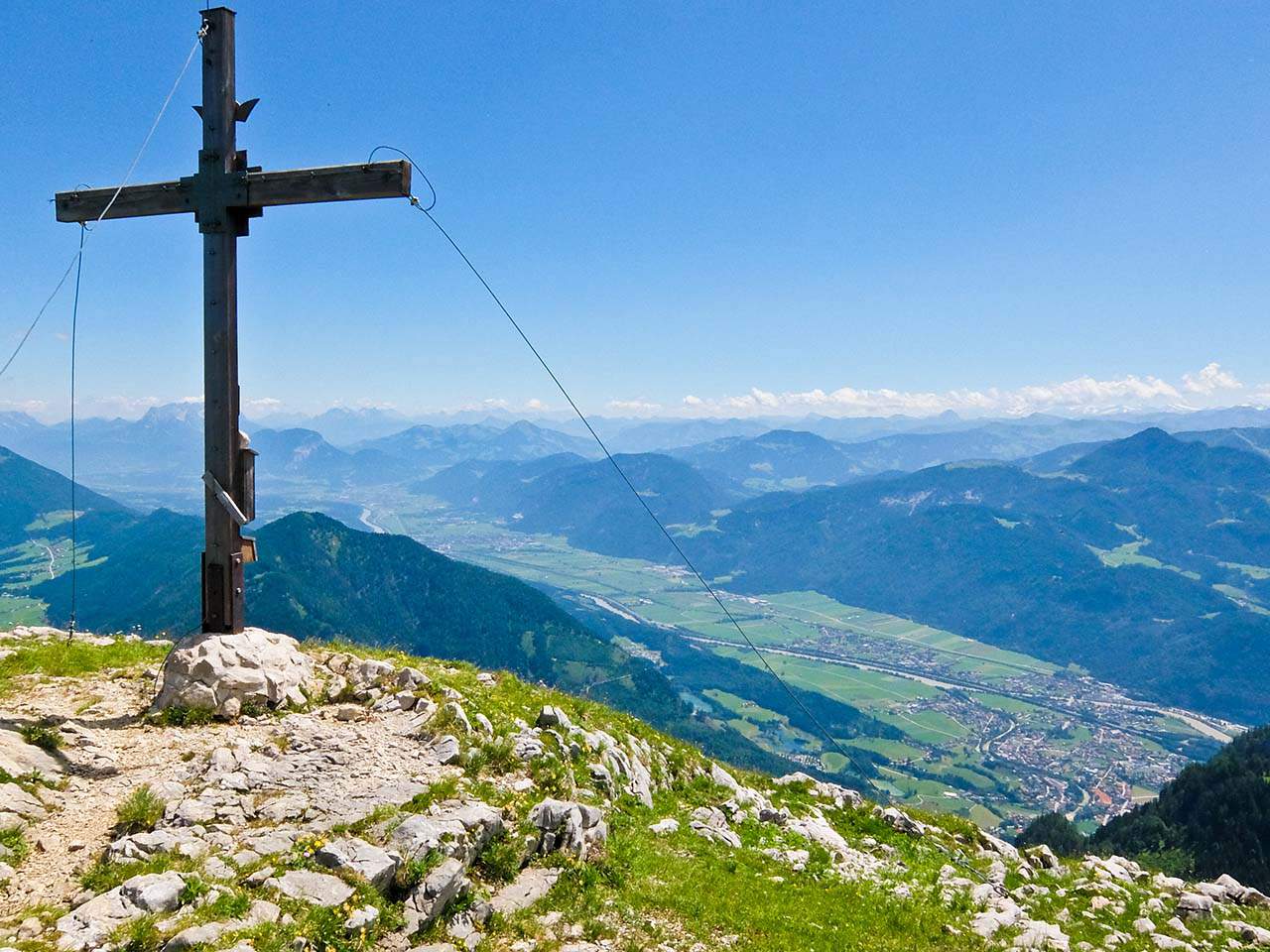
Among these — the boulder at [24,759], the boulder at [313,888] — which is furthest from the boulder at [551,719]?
the boulder at [24,759]

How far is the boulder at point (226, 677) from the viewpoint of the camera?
437 inches

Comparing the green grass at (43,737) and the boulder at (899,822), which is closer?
the green grass at (43,737)

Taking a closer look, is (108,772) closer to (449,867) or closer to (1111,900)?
(449,867)

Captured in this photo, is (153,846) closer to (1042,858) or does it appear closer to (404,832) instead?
(404,832)

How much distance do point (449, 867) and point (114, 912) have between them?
10.0 feet

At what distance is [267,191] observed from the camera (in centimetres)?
1107

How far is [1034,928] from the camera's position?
1135 cm

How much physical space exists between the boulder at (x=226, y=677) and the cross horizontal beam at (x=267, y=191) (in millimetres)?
6981

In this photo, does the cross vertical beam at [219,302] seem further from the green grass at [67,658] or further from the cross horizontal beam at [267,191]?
the green grass at [67,658]

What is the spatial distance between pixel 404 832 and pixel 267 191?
9.50 metres

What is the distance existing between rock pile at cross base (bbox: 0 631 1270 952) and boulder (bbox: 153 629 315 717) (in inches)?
1.4

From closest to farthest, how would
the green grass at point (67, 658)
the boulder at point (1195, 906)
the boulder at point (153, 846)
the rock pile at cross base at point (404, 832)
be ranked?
the rock pile at cross base at point (404, 832), the boulder at point (153, 846), the green grass at point (67, 658), the boulder at point (1195, 906)

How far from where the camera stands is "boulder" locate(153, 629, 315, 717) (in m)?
11.1

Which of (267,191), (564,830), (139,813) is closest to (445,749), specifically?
(564,830)
